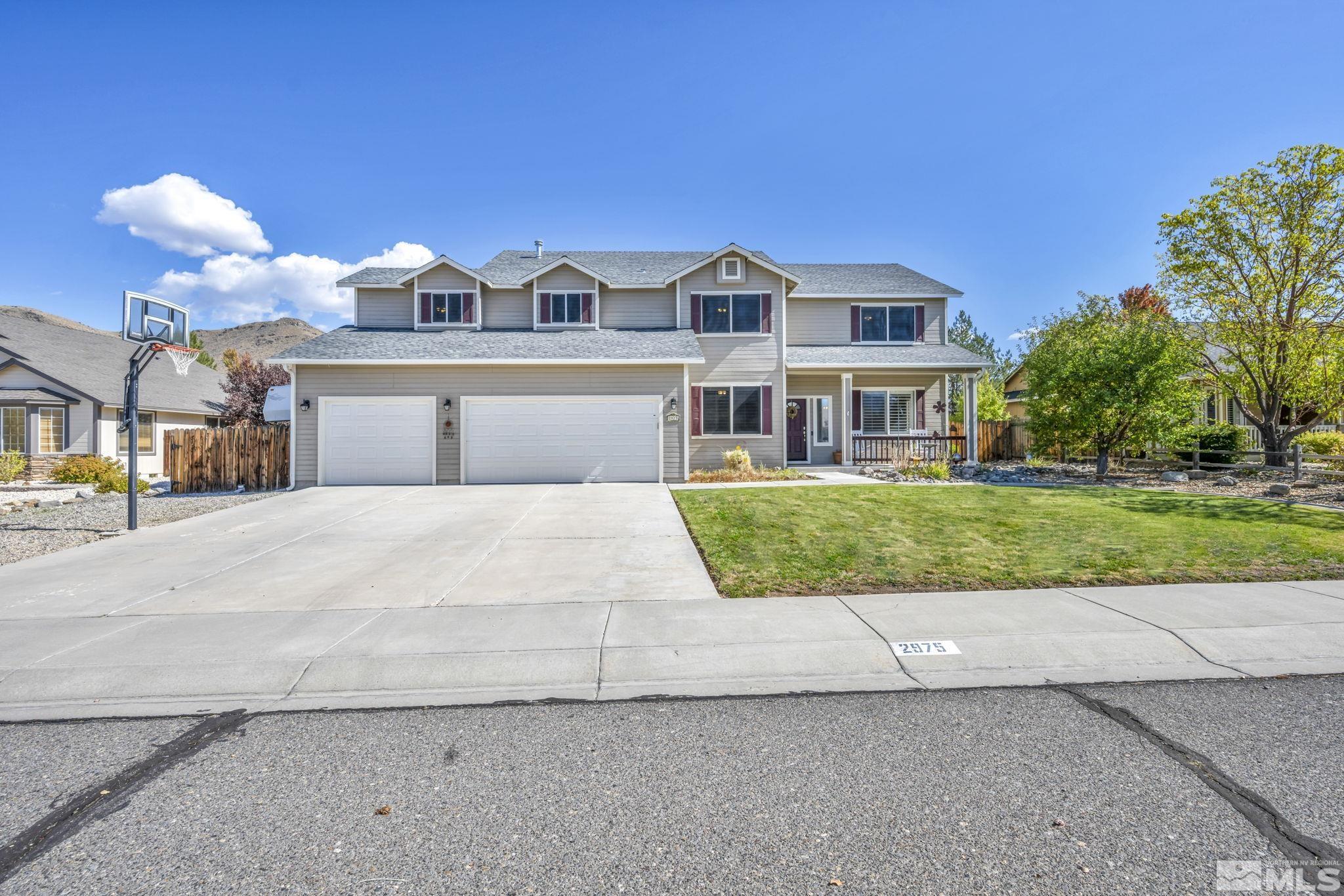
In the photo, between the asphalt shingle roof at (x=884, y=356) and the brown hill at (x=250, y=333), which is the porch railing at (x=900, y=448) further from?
the brown hill at (x=250, y=333)

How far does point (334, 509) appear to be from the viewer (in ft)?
40.9

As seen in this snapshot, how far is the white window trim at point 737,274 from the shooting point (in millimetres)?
18844

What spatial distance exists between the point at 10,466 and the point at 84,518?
10.2 meters

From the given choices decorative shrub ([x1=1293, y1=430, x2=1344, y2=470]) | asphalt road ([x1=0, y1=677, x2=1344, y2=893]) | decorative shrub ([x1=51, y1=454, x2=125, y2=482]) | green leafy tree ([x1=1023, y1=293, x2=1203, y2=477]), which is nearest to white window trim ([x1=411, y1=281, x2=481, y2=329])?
decorative shrub ([x1=51, y1=454, x2=125, y2=482])

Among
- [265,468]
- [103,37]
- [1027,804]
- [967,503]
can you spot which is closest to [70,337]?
[265,468]

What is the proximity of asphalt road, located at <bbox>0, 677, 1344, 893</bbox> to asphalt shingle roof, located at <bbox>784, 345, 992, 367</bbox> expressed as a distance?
1606cm

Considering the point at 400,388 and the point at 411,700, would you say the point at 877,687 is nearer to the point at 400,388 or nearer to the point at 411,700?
the point at 411,700

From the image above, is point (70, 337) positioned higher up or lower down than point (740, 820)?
higher up

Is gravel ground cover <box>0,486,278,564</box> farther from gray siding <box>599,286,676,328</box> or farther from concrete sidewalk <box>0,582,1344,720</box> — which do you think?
gray siding <box>599,286,676,328</box>

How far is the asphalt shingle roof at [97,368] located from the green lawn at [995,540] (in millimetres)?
22747

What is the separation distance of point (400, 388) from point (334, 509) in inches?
183

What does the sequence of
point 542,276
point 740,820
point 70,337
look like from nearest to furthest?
point 740,820, point 542,276, point 70,337

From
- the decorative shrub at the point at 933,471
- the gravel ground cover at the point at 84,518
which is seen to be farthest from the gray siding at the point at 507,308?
the decorative shrub at the point at 933,471

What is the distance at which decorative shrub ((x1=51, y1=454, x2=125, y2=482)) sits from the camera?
17.7 metres
